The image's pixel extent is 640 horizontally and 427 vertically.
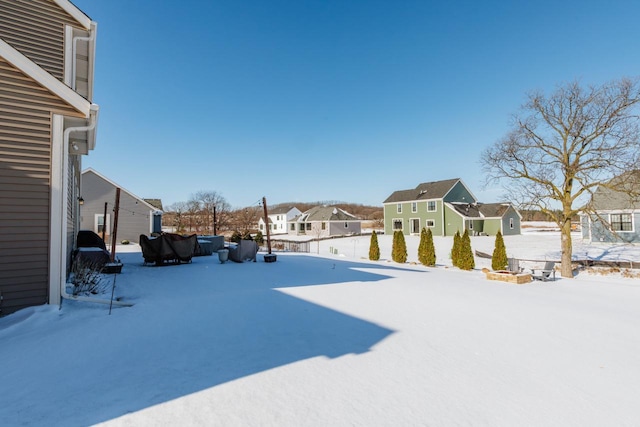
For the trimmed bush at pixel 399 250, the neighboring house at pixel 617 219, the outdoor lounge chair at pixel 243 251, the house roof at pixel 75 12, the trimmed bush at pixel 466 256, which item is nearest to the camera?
the house roof at pixel 75 12

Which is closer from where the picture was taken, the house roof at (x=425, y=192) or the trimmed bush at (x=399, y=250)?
the trimmed bush at (x=399, y=250)

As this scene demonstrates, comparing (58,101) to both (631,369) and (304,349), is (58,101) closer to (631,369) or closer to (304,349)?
(304,349)

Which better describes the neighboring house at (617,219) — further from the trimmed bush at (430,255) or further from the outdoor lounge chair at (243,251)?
the outdoor lounge chair at (243,251)

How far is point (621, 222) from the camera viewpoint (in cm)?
2280

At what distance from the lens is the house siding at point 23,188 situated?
5168mm

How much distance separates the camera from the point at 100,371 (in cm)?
346

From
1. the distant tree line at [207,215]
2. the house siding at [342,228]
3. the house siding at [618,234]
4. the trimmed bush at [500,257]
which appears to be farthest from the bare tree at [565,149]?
the distant tree line at [207,215]

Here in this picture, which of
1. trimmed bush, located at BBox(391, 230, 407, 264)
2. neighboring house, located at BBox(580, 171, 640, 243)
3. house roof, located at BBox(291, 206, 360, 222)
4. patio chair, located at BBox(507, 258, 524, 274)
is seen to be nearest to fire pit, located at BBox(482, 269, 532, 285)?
patio chair, located at BBox(507, 258, 524, 274)

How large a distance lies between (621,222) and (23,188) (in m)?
32.1

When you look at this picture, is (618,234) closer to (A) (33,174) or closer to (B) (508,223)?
(B) (508,223)

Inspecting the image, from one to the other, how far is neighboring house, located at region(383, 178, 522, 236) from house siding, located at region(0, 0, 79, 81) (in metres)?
32.1

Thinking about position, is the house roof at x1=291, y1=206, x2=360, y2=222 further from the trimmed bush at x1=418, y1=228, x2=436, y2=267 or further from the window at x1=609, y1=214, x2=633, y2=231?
the window at x1=609, y1=214, x2=633, y2=231

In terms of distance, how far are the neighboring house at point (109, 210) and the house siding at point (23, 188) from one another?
57.4ft

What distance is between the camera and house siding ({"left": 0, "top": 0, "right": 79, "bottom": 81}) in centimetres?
738
